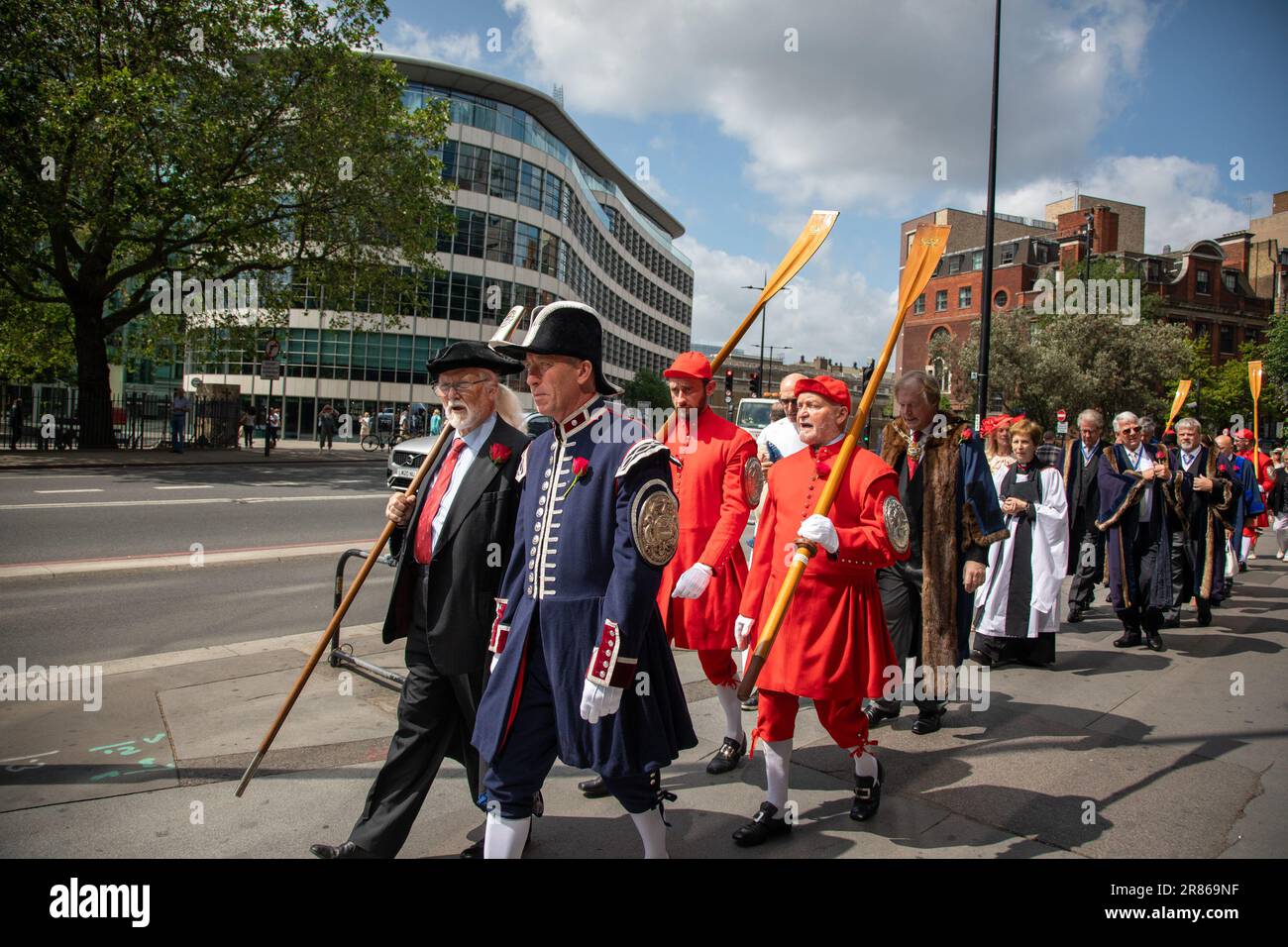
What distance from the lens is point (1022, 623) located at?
6520mm

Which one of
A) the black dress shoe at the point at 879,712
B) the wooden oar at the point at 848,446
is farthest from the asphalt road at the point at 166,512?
the wooden oar at the point at 848,446

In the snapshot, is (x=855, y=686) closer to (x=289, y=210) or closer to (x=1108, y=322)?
(x=289, y=210)

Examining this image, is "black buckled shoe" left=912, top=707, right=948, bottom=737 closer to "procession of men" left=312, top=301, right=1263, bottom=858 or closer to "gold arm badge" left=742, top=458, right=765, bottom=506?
"procession of men" left=312, top=301, right=1263, bottom=858

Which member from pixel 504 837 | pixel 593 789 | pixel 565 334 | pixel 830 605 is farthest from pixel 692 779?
pixel 565 334

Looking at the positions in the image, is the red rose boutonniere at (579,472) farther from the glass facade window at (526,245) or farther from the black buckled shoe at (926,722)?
the glass facade window at (526,245)

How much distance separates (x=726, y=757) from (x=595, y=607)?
1.93 m

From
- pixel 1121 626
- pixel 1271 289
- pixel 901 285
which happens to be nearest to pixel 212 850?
pixel 901 285

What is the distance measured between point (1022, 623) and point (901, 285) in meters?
3.59

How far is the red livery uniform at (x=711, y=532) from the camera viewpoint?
4211 mm

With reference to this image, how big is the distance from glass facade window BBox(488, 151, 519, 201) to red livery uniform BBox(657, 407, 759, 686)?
46836 mm

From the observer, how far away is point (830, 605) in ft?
11.8

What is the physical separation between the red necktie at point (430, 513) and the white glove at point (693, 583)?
1.02 metres

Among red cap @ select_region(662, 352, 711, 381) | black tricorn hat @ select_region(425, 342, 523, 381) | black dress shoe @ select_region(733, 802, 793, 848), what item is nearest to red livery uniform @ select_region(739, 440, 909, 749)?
black dress shoe @ select_region(733, 802, 793, 848)
